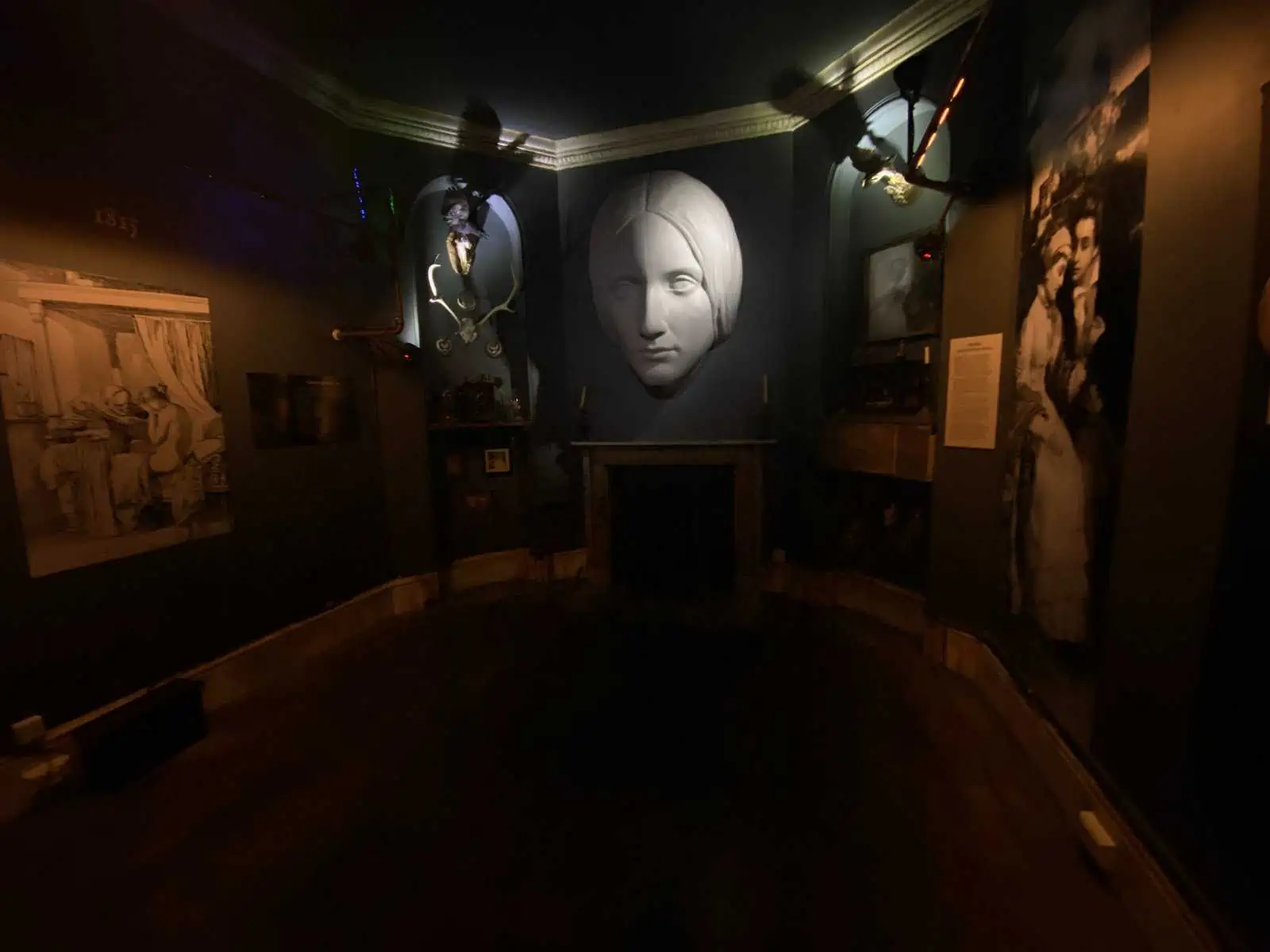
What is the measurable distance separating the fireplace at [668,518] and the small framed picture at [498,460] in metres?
0.62

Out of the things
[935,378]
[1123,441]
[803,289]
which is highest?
[803,289]

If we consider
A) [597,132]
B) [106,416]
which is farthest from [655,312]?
[106,416]

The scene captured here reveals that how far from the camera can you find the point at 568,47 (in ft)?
10.4

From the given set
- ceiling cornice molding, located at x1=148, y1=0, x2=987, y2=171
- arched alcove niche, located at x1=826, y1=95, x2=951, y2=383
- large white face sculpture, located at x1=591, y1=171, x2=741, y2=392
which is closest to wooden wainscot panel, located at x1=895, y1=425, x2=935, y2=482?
arched alcove niche, located at x1=826, y1=95, x2=951, y2=383

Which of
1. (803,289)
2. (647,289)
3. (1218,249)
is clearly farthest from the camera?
(647,289)

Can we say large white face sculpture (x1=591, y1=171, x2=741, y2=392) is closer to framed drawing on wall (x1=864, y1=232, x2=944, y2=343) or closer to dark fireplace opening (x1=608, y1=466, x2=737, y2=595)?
dark fireplace opening (x1=608, y1=466, x2=737, y2=595)

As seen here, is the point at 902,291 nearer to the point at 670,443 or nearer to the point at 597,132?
the point at 670,443

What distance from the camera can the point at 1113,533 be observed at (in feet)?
5.64

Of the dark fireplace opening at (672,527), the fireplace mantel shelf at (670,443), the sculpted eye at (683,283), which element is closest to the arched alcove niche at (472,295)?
the fireplace mantel shelf at (670,443)

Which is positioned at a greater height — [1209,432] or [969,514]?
[1209,432]

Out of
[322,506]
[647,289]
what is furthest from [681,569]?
[322,506]

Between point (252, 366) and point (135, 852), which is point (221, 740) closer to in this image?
point (135, 852)

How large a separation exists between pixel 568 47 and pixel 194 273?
7.67 ft

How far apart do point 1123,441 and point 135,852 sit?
346 centimetres
